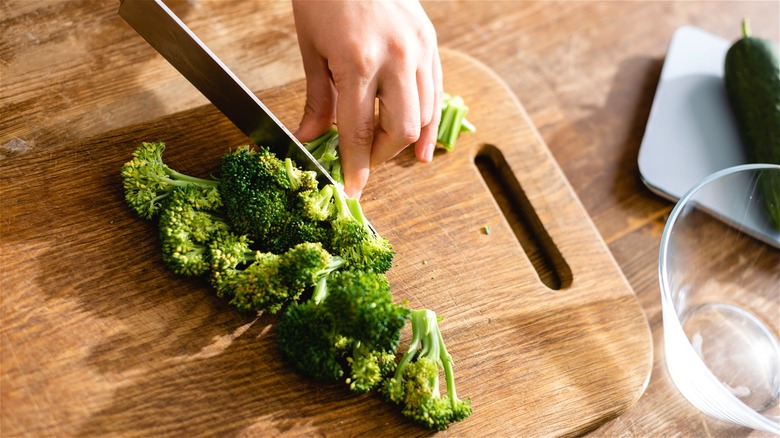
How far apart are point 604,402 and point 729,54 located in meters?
1.55

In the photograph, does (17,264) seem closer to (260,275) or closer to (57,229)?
(57,229)

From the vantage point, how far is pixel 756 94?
245 cm

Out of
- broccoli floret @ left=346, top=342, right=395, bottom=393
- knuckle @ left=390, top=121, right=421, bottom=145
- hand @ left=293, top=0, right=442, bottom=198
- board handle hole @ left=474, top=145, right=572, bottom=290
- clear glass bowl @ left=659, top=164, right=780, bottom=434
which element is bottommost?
clear glass bowl @ left=659, top=164, right=780, bottom=434

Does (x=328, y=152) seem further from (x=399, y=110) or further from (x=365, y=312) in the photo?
(x=365, y=312)

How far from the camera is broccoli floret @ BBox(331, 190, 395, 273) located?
1770 millimetres

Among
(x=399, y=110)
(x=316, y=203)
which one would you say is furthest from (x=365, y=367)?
(x=399, y=110)

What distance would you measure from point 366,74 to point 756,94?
1576 millimetres

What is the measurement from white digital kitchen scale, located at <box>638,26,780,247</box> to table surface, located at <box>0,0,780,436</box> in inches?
3.5

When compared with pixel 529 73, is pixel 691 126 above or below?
below

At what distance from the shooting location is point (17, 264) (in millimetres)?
1722

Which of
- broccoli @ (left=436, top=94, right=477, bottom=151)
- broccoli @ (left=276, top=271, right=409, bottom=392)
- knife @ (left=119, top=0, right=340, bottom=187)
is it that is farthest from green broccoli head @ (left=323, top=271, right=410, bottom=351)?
broccoli @ (left=436, top=94, right=477, bottom=151)

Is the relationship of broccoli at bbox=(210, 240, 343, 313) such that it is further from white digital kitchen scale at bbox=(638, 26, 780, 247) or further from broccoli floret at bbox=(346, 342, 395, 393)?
white digital kitchen scale at bbox=(638, 26, 780, 247)

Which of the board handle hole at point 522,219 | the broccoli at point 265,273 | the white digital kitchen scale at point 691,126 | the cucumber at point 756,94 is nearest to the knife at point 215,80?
the broccoli at point 265,273

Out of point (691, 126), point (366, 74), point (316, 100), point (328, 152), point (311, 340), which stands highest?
point (366, 74)
